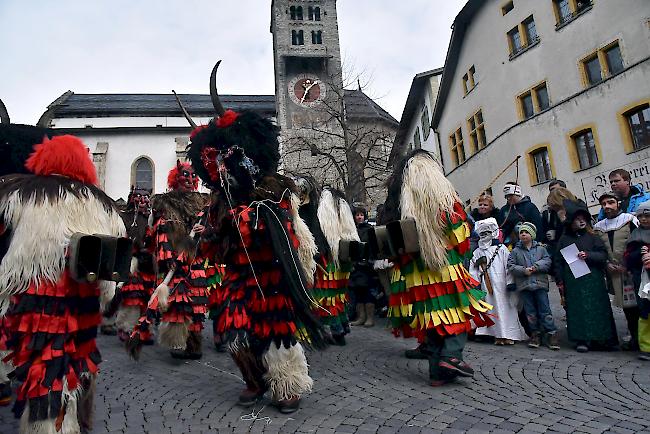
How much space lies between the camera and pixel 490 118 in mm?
21906

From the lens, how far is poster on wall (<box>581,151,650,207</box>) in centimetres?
1503

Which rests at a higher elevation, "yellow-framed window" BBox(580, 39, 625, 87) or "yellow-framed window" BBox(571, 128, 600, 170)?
"yellow-framed window" BBox(580, 39, 625, 87)

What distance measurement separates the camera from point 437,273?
4203 millimetres

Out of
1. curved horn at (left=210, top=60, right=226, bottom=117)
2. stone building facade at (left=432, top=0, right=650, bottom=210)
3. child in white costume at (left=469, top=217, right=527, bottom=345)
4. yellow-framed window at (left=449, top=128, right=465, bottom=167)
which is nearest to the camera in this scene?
curved horn at (left=210, top=60, right=226, bottom=117)

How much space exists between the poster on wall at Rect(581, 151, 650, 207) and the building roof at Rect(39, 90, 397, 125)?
17971 mm

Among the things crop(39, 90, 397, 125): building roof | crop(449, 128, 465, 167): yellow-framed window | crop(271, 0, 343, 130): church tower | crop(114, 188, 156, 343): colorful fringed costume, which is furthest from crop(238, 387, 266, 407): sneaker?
crop(271, 0, 343, 130): church tower

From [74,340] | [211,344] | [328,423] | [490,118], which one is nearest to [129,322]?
[211,344]

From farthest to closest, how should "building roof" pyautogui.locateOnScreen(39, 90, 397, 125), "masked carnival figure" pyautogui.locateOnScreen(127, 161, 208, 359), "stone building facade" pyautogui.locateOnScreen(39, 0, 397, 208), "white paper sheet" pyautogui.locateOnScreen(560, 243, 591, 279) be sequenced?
"building roof" pyautogui.locateOnScreen(39, 90, 397, 125)
"stone building facade" pyautogui.locateOnScreen(39, 0, 397, 208)
"masked carnival figure" pyautogui.locateOnScreen(127, 161, 208, 359)
"white paper sheet" pyautogui.locateOnScreen(560, 243, 591, 279)

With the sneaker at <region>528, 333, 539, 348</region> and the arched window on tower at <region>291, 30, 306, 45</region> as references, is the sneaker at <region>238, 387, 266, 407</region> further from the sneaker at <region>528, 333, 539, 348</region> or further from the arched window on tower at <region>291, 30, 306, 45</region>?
the arched window on tower at <region>291, 30, 306, 45</region>

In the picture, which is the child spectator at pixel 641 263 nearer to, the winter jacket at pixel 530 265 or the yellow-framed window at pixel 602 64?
the winter jacket at pixel 530 265

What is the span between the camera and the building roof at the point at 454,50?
23.1 meters

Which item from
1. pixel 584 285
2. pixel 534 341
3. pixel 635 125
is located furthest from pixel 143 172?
pixel 584 285

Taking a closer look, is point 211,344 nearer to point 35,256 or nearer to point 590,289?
point 35,256

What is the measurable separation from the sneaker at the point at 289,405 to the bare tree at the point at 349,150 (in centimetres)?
860
